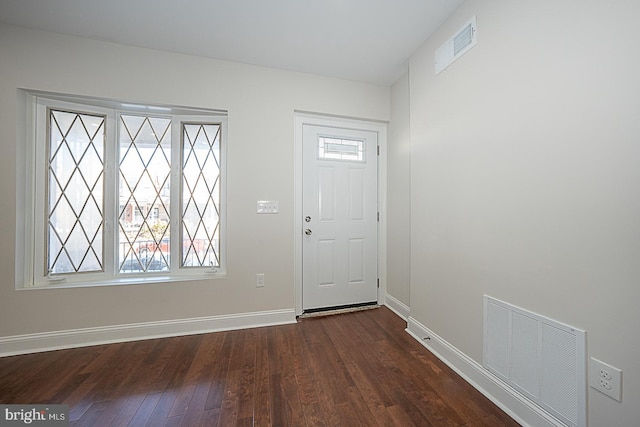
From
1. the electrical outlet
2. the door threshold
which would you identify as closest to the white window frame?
the door threshold

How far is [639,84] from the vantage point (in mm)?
902

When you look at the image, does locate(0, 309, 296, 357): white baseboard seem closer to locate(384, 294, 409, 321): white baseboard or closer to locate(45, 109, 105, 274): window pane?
locate(45, 109, 105, 274): window pane

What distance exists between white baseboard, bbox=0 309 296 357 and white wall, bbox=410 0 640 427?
164 centimetres

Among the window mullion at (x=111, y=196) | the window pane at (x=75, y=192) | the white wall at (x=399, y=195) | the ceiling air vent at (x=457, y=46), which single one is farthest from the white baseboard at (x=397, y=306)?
the window pane at (x=75, y=192)

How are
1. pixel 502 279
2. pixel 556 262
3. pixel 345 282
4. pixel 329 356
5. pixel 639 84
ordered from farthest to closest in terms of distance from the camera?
pixel 345 282 → pixel 329 356 → pixel 502 279 → pixel 556 262 → pixel 639 84

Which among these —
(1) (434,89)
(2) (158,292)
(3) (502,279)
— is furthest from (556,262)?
(2) (158,292)

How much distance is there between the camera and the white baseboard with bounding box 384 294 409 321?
2523 mm

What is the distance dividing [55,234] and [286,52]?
8.60 feet

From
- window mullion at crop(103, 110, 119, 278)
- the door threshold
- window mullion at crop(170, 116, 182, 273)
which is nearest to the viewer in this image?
window mullion at crop(103, 110, 119, 278)

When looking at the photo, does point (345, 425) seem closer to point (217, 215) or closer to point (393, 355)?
point (393, 355)

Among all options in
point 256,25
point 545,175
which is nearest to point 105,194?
point 256,25

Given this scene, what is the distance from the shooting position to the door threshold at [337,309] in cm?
263

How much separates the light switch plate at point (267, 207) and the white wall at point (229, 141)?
0.06 meters

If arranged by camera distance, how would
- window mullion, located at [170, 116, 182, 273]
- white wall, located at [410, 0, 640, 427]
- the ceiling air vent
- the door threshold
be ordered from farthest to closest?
the door threshold, window mullion, located at [170, 116, 182, 273], the ceiling air vent, white wall, located at [410, 0, 640, 427]
